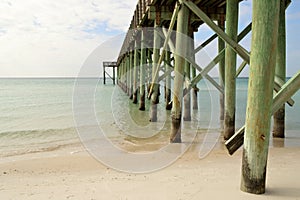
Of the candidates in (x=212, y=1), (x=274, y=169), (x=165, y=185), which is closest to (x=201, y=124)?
(x=212, y=1)

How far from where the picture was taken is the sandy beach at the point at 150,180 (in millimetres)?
3652

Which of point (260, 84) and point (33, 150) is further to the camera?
point (33, 150)

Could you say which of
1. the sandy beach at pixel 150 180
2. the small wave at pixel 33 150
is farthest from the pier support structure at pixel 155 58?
the sandy beach at pixel 150 180

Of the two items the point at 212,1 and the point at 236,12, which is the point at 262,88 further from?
the point at 212,1

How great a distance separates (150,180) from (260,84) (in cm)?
189

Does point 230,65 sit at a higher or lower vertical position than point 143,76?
higher

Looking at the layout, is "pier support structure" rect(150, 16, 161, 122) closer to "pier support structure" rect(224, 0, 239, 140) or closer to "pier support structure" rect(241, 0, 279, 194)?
"pier support structure" rect(224, 0, 239, 140)

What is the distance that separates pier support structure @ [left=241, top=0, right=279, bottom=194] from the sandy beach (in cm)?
42

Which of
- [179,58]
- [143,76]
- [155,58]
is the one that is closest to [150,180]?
[179,58]

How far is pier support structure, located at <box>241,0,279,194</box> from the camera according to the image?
322cm

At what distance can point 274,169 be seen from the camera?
4.54m

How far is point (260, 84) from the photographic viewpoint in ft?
10.7

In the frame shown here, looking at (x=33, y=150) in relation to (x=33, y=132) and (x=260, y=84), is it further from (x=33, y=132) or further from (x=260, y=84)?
(x=260, y=84)

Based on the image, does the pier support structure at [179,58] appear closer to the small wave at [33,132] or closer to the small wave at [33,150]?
the small wave at [33,150]
